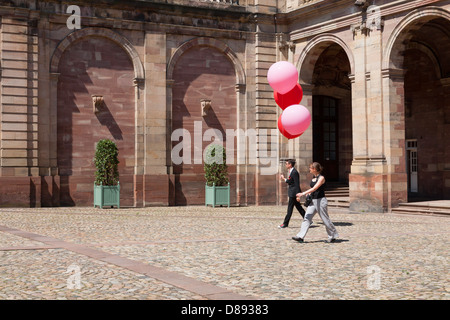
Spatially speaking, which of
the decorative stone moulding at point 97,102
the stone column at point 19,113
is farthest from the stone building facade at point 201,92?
the decorative stone moulding at point 97,102

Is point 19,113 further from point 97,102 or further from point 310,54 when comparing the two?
point 310,54

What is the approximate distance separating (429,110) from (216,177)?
379 inches

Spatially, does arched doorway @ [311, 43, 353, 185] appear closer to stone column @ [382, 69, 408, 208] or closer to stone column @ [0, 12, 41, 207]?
stone column @ [382, 69, 408, 208]

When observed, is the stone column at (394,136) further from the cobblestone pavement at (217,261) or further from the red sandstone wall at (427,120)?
the red sandstone wall at (427,120)

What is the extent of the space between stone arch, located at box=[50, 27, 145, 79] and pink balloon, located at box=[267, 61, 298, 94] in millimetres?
8073

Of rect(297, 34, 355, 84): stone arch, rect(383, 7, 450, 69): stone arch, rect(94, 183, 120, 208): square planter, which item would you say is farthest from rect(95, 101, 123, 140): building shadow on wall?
rect(383, 7, 450, 69): stone arch

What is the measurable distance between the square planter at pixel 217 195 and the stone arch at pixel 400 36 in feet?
24.1

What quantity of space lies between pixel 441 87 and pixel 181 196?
11.6 m

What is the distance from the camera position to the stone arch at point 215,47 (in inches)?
845

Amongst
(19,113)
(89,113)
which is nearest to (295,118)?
(89,113)

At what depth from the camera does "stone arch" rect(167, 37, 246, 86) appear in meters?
21.5

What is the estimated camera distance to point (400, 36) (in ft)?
60.2

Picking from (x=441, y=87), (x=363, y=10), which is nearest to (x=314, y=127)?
(x=441, y=87)

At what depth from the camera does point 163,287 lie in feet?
21.2
